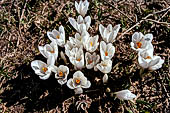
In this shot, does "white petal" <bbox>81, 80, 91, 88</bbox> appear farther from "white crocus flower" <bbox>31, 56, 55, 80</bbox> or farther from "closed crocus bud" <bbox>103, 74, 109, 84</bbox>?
"white crocus flower" <bbox>31, 56, 55, 80</bbox>

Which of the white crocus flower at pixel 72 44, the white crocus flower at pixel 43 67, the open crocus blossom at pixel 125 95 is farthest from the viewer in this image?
the white crocus flower at pixel 72 44

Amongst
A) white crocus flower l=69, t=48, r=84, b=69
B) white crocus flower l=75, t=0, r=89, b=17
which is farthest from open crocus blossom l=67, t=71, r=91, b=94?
white crocus flower l=75, t=0, r=89, b=17

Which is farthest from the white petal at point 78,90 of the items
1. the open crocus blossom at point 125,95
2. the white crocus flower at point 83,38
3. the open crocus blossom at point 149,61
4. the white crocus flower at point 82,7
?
the white crocus flower at point 82,7

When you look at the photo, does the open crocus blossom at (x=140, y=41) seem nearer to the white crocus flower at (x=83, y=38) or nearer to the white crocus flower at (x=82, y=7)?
the white crocus flower at (x=83, y=38)

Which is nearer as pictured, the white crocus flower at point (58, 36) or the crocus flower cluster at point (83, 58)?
the crocus flower cluster at point (83, 58)

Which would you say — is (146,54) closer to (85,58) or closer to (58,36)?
(85,58)

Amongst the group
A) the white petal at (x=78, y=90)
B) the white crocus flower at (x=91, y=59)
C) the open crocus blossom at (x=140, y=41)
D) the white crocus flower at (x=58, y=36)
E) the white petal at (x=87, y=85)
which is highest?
the white crocus flower at (x=58, y=36)
